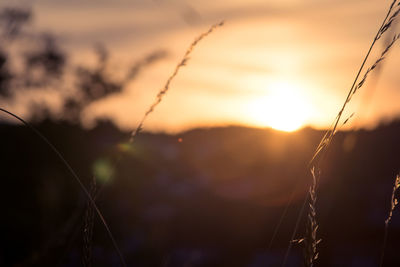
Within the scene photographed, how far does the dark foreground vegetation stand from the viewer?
436 cm

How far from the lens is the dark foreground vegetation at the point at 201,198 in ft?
14.3

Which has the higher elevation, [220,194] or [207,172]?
[207,172]

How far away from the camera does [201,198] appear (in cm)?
573

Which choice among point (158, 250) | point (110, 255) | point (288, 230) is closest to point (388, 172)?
point (288, 230)

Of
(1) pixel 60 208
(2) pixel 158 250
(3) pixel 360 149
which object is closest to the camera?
(2) pixel 158 250

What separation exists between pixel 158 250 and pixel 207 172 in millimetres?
2085

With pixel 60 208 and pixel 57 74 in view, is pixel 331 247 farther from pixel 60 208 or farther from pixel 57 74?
pixel 57 74

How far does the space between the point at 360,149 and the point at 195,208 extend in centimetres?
231

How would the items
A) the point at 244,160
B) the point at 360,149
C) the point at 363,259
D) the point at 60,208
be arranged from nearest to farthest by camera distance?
1. the point at 363,259
2. the point at 60,208
3. the point at 360,149
4. the point at 244,160

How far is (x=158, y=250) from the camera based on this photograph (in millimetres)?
4617

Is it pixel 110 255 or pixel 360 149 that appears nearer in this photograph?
pixel 110 255

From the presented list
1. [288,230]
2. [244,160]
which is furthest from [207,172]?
[288,230]

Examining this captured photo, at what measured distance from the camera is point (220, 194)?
18.9ft

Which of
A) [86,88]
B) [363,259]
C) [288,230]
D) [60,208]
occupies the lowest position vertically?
[363,259]
